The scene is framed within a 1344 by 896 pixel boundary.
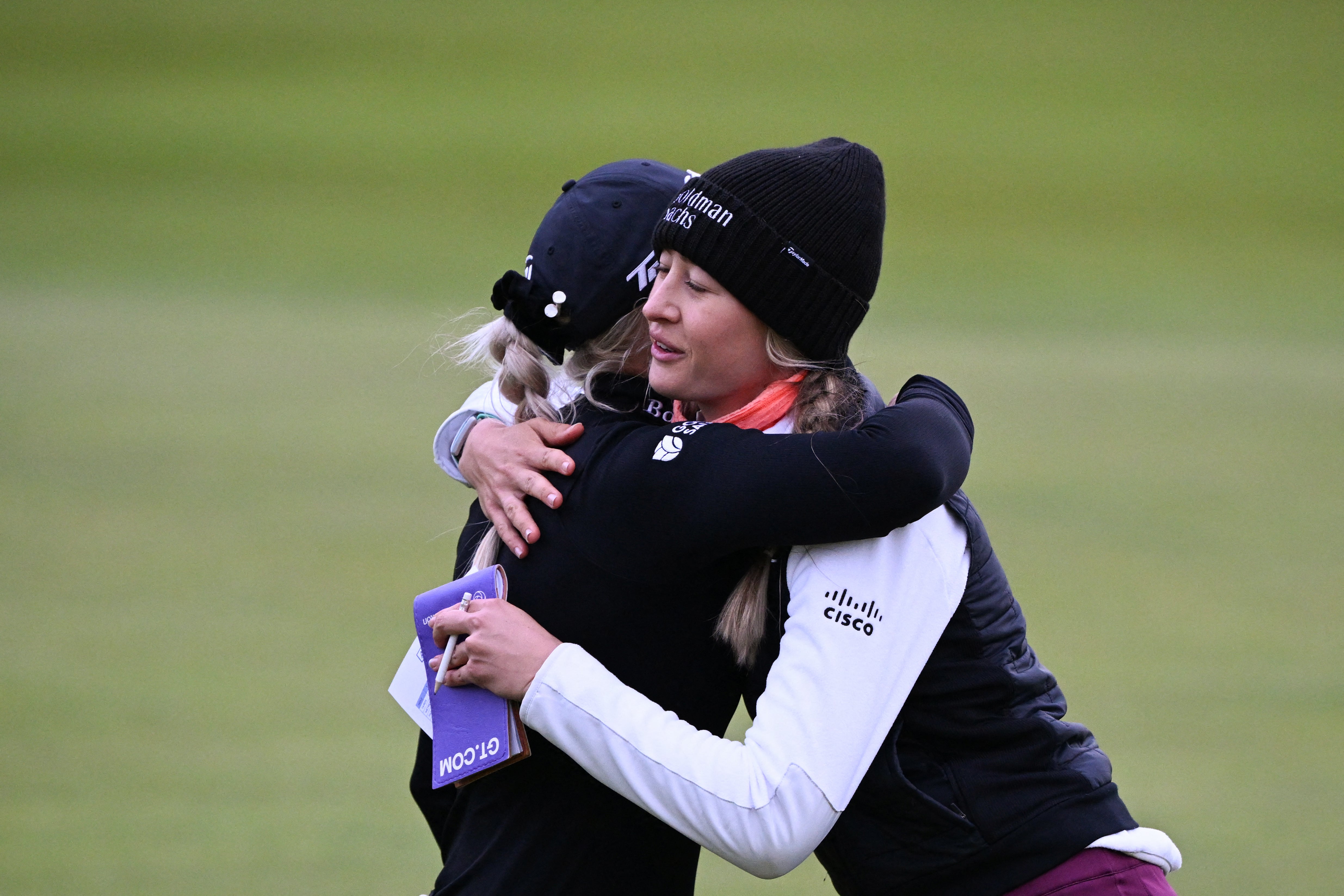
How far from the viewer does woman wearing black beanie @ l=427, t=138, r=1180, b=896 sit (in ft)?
3.10

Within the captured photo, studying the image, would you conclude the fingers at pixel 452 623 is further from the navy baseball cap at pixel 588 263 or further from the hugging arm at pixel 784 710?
the navy baseball cap at pixel 588 263

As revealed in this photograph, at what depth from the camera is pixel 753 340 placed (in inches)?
44.4

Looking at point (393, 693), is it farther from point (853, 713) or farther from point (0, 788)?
point (0, 788)

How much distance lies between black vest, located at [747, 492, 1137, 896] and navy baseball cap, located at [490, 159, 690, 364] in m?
0.32

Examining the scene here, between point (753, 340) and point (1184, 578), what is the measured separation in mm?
2603

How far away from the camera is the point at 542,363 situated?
1260 millimetres

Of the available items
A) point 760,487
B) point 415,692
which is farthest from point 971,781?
point 415,692

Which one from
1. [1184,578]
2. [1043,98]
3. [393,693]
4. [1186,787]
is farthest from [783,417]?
[1043,98]

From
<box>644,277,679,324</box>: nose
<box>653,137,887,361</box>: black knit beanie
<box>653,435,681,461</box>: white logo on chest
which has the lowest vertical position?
<box>653,435,681,461</box>: white logo on chest

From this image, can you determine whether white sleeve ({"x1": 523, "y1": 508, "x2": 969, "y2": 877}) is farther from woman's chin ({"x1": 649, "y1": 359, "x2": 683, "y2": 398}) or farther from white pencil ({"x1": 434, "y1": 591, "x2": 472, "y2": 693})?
woman's chin ({"x1": 649, "y1": 359, "x2": 683, "y2": 398})

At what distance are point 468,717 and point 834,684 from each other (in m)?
0.33

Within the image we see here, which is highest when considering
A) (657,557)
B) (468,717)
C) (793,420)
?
(793,420)

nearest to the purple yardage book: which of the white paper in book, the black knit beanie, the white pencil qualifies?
the white pencil

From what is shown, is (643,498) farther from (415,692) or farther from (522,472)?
(415,692)
